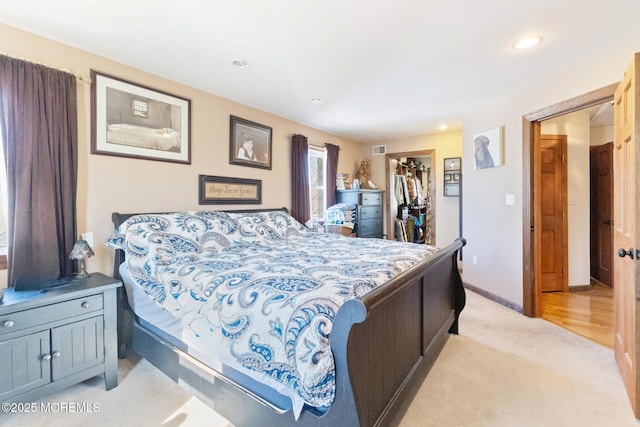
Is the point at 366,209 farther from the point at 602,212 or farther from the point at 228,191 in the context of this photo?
the point at 602,212

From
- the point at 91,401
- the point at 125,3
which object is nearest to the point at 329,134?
the point at 125,3

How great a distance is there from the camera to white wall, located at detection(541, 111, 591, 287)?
3840mm

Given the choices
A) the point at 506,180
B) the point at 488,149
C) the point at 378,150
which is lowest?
the point at 506,180

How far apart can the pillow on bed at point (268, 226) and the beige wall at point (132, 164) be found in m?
0.47

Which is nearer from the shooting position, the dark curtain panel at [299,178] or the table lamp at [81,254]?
the table lamp at [81,254]

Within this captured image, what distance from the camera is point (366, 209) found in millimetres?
5059

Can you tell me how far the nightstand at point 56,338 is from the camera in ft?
5.30

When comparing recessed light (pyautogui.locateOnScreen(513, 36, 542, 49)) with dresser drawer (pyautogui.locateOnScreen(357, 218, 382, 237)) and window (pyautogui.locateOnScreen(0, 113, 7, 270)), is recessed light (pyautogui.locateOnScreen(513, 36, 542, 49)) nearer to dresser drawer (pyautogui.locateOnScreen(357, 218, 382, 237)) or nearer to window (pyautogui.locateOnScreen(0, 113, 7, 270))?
dresser drawer (pyautogui.locateOnScreen(357, 218, 382, 237))

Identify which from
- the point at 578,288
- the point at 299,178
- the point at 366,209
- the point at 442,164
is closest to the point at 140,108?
the point at 299,178

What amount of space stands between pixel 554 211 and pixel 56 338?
5.05 meters

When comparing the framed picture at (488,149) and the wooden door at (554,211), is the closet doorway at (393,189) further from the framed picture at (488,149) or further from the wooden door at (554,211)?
the wooden door at (554,211)

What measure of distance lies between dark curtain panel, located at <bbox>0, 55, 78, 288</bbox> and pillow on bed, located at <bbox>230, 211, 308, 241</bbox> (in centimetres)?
131

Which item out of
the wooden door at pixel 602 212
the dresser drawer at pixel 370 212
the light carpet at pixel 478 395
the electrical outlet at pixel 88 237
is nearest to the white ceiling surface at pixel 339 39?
the electrical outlet at pixel 88 237

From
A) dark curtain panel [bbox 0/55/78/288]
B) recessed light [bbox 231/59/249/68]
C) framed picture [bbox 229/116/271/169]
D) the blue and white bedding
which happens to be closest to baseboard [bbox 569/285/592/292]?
the blue and white bedding
